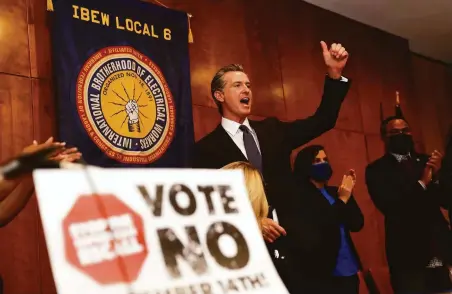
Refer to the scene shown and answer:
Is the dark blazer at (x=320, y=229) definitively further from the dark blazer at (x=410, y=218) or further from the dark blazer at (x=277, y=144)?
the dark blazer at (x=410, y=218)

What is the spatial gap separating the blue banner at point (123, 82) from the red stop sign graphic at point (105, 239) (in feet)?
6.22

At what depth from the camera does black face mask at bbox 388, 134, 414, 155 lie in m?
3.50

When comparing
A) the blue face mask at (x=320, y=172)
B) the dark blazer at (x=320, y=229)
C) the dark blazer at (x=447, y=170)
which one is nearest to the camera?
the dark blazer at (x=320, y=229)

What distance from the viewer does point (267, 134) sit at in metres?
2.57

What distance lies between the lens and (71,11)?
2762 mm

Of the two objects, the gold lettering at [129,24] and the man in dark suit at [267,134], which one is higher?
the gold lettering at [129,24]

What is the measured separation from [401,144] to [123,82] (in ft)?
5.94

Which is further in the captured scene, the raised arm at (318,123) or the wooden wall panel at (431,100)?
the wooden wall panel at (431,100)

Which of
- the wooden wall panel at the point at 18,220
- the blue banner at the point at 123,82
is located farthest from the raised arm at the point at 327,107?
the wooden wall panel at the point at 18,220

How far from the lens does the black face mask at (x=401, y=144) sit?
138 inches

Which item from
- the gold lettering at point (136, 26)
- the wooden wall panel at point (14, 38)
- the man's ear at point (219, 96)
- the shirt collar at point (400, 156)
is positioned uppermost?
the gold lettering at point (136, 26)

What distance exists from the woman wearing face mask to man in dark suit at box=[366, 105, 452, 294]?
290 mm

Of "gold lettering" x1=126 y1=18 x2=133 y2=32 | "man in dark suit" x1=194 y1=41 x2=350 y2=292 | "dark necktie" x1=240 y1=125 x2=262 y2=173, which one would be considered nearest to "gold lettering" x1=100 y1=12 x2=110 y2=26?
"gold lettering" x1=126 y1=18 x2=133 y2=32

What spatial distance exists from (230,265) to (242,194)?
142mm
